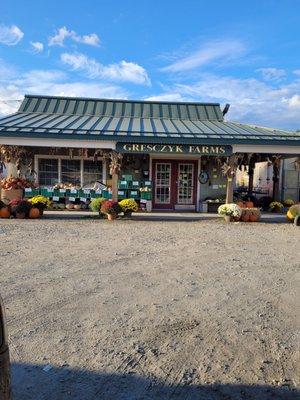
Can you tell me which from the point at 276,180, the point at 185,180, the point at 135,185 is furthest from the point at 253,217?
the point at 276,180

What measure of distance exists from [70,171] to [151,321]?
14480mm

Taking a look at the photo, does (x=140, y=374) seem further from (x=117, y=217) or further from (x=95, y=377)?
(x=117, y=217)

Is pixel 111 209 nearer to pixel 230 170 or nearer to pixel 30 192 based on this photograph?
pixel 30 192

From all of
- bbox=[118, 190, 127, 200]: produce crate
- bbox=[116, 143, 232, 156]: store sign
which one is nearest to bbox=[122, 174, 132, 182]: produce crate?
bbox=[118, 190, 127, 200]: produce crate

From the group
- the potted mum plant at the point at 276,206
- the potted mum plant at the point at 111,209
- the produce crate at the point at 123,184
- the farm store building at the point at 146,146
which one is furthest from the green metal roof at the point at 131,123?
the potted mum plant at the point at 276,206

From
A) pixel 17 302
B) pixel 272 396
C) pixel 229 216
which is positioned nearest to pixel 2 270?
pixel 17 302

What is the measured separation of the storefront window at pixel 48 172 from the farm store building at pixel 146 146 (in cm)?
4

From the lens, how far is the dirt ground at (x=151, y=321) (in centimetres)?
322

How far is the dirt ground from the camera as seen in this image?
3.22 m

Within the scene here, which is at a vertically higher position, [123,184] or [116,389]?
[123,184]

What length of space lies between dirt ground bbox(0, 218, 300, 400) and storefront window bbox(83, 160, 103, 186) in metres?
9.60

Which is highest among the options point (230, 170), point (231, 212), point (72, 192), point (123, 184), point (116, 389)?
point (230, 170)

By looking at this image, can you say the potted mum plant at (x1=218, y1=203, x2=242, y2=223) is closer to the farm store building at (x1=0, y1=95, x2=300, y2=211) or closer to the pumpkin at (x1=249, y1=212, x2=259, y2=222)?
the pumpkin at (x1=249, y1=212, x2=259, y2=222)

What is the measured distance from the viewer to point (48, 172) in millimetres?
18125
